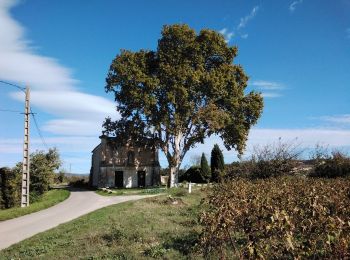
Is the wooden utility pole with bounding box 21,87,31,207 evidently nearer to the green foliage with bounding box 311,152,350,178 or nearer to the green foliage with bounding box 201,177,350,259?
the green foliage with bounding box 311,152,350,178

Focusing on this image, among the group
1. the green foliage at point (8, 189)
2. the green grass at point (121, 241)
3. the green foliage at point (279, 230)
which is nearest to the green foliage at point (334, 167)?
the green grass at point (121, 241)

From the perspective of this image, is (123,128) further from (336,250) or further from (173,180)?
(336,250)

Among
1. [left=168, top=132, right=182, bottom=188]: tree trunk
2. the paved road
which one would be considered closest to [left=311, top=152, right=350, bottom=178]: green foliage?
the paved road

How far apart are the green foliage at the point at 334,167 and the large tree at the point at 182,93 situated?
20736 mm

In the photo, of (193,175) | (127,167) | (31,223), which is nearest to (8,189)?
(31,223)

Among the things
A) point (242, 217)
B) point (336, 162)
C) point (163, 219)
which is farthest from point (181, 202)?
point (242, 217)

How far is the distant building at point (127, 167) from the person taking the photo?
58.7m

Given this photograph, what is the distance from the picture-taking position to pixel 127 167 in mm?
59469

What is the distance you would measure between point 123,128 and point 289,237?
46743mm

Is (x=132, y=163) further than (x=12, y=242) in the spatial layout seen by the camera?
Yes

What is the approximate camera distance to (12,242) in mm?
16828

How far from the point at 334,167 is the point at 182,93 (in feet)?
72.9

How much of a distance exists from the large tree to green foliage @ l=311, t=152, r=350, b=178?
20.7m

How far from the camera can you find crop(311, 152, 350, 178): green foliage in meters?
25.5
